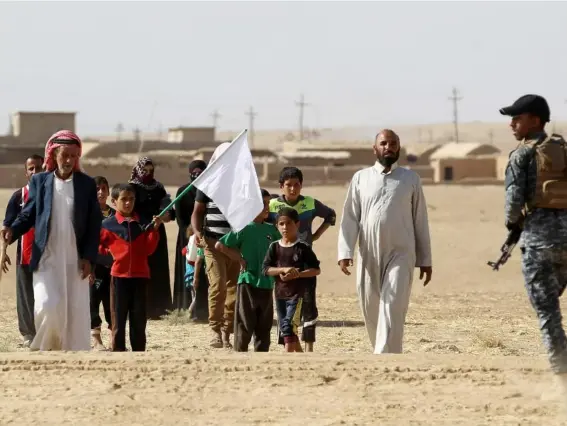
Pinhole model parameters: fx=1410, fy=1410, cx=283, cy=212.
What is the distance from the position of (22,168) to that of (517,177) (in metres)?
37.2

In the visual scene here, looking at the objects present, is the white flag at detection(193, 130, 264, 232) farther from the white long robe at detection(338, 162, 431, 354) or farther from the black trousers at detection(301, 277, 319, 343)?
the white long robe at detection(338, 162, 431, 354)

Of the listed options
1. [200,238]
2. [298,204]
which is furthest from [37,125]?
[298,204]

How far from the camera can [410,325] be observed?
14.3 meters

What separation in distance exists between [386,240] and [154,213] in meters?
3.36

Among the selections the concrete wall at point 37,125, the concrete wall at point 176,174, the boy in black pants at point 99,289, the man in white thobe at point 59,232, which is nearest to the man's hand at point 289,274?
the man in white thobe at point 59,232

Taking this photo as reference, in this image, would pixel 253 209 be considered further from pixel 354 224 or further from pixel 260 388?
pixel 260 388

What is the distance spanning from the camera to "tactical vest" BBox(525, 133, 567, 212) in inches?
307

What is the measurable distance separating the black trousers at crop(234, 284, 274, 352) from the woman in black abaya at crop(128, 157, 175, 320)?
1102 mm

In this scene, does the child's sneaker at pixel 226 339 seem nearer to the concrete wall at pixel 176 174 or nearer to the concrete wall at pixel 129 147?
the concrete wall at pixel 176 174

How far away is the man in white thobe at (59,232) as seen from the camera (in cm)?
912

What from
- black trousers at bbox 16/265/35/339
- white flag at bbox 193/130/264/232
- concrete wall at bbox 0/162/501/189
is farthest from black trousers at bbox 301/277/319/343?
concrete wall at bbox 0/162/501/189

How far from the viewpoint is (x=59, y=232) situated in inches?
361

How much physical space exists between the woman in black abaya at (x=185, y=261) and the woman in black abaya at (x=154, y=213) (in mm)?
139

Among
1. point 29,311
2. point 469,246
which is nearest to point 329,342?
point 29,311
